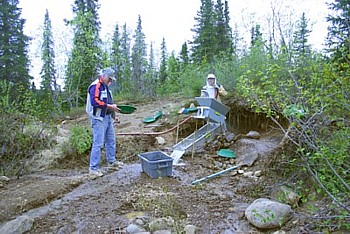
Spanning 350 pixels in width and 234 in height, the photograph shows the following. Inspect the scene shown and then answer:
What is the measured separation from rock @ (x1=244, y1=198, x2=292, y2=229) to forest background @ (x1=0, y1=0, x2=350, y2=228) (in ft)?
1.39

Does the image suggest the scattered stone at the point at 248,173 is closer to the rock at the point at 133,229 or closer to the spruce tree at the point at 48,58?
the rock at the point at 133,229

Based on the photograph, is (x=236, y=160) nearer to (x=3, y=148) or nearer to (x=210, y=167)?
(x=210, y=167)

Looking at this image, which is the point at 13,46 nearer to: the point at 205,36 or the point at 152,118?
the point at 205,36

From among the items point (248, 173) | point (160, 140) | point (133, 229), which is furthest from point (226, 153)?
point (133, 229)

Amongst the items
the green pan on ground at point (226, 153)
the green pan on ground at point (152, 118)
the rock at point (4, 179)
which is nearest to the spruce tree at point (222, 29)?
the green pan on ground at point (152, 118)

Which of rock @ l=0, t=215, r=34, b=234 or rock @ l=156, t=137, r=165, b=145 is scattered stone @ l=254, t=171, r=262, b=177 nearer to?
rock @ l=156, t=137, r=165, b=145

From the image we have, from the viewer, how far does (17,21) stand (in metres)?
17.0

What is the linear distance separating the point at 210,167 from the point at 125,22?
1551cm

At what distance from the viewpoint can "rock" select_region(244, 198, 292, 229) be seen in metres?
2.74

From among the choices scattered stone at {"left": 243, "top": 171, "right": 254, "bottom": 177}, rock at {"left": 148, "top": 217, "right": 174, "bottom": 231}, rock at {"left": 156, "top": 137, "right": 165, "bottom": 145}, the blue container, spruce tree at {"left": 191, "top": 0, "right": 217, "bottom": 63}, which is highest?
spruce tree at {"left": 191, "top": 0, "right": 217, "bottom": 63}

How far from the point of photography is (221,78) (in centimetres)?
723

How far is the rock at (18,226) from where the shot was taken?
107 inches

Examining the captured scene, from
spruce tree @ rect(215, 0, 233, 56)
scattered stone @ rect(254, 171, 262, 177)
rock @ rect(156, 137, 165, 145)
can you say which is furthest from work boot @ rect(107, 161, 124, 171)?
spruce tree @ rect(215, 0, 233, 56)

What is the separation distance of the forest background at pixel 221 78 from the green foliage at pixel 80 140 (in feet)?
0.12
